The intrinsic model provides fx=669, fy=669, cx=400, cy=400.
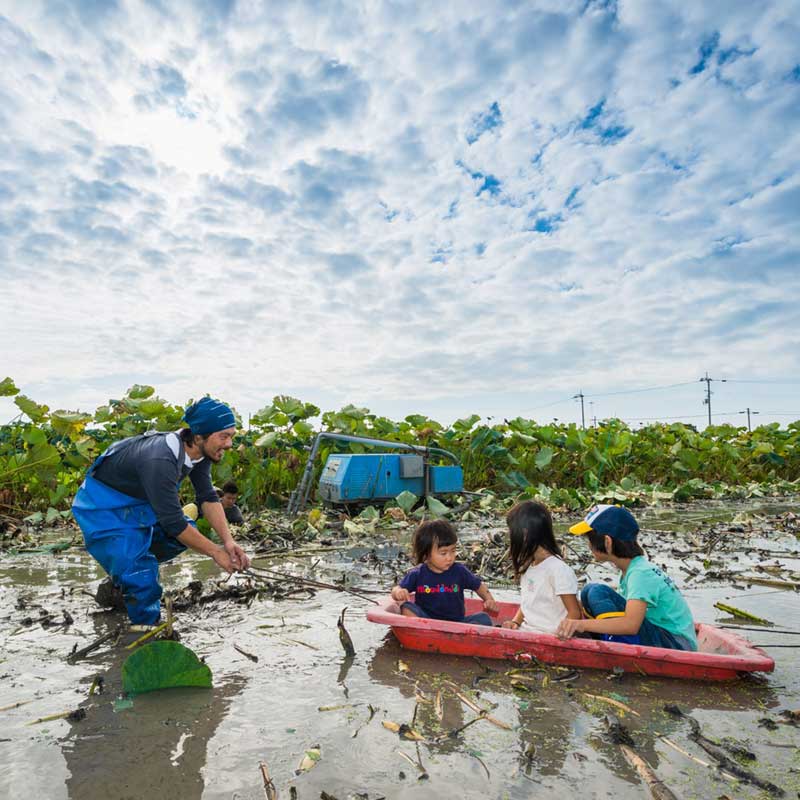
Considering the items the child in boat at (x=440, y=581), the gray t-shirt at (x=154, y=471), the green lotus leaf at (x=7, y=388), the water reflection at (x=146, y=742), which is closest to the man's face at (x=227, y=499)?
the green lotus leaf at (x=7, y=388)

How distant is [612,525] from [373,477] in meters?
4.67

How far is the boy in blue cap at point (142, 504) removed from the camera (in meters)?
3.48

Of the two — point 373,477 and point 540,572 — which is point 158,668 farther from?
point 373,477

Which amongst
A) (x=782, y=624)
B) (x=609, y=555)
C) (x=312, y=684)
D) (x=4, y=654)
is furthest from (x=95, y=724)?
(x=782, y=624)

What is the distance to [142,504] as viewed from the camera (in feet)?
12.2

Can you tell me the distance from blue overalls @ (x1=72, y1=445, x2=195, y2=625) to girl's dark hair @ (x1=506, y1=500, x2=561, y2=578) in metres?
1.74

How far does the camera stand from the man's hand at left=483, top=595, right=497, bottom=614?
353cm

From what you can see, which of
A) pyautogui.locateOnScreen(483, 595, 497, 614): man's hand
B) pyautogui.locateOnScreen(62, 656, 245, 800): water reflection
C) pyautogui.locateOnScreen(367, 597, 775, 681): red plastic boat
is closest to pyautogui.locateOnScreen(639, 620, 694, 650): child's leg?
pyautogui.locateOnScreen(367, 597, 775, 681): red plastic boat

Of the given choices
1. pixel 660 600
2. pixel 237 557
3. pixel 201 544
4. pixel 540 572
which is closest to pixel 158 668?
pixel 201 544

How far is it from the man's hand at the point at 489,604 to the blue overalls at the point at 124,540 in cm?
165

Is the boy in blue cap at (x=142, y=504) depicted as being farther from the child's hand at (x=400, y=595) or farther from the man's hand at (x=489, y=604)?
the man's hand at (x=489, y=604)

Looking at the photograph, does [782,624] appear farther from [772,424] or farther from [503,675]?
[772,424]

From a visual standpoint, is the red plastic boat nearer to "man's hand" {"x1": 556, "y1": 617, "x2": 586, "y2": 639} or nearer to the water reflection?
"man's hand" {"x1": 556, "y1": 617, "x2": 586, "y2": 639}

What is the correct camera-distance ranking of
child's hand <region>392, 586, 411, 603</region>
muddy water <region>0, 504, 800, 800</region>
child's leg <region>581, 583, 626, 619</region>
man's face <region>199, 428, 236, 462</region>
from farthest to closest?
man's face <region>199, 428, 236, 462</region> < child's hand <region>392, 586, 411, 603</region> < child's leg <region>581, 583, 626, 619</region> < muddy water <region>0, 504, 800, 800</region>
